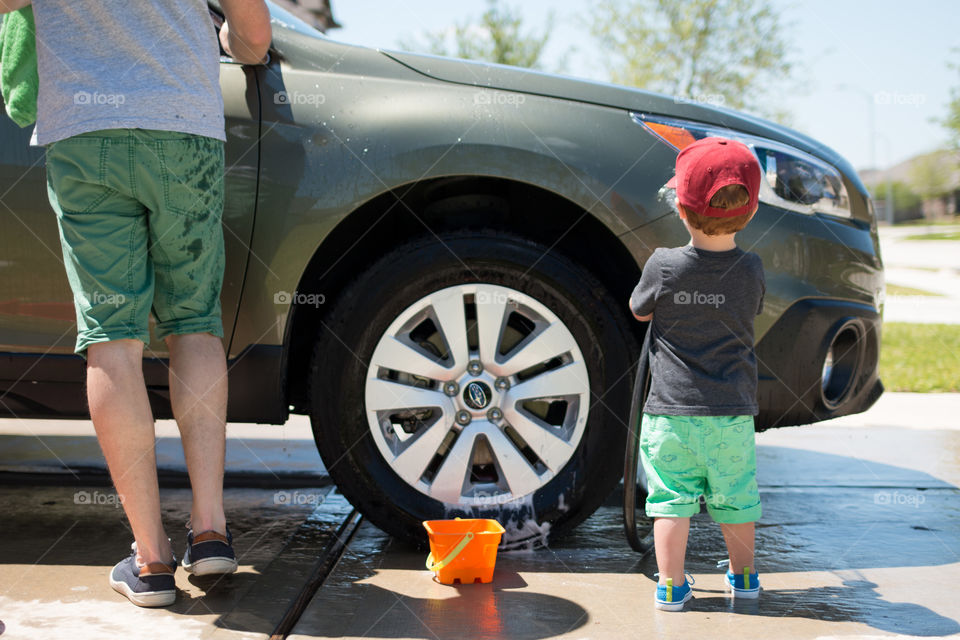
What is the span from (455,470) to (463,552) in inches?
10.3

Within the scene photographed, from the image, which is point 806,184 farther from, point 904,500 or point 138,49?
point 138,49

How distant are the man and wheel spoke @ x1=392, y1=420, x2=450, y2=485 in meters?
0.51

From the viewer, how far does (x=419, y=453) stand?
2574 millimetres

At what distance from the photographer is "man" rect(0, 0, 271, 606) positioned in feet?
7.10

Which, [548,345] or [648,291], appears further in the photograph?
[548,345]

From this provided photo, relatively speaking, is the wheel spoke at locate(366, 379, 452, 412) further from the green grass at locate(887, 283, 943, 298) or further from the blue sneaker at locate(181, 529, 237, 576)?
the green grass at locate(887, 283, 943, 298)

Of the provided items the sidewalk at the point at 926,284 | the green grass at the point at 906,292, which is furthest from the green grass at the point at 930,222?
the green grass at the point at 906,292

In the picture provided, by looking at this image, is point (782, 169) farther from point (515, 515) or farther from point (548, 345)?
point (515, 515)

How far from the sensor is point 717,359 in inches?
90.1

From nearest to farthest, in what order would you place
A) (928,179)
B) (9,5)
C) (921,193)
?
(9,5) < (928,179) < (921,193)

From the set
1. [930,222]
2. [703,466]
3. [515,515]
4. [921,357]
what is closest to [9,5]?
[515,515]

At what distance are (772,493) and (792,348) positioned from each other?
1.05 metres

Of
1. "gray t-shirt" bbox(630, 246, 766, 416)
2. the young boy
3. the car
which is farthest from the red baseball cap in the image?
the car

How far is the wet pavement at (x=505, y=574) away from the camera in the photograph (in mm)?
2154
